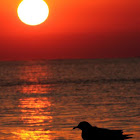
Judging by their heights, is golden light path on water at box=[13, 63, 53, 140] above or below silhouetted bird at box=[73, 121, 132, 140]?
above

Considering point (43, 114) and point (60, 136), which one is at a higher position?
point (43, 114)

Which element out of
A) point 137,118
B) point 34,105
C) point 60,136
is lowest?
point 60,136

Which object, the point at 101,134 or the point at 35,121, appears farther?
the point at 35,121

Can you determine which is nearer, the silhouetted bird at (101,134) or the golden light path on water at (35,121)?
the silhouetted bird at (101,134)

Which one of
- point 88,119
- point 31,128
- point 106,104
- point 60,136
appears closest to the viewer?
point 60,136

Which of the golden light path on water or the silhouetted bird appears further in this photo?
the golden light path on water

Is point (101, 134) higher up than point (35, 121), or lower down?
lower down

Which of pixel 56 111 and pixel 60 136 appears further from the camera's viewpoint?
pixel 56 111

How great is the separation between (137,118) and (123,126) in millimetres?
2752

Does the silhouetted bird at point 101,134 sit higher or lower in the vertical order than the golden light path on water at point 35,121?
lower

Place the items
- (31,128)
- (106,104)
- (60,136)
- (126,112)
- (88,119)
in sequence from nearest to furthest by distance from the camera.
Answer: (60,136)
(31,128)
(88,119)
(126,112)
(106,104)

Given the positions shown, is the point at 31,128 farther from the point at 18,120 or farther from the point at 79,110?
the point at 79,110

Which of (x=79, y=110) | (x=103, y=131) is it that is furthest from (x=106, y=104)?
(x=103, y=131)

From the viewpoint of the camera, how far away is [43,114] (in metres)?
30.1
